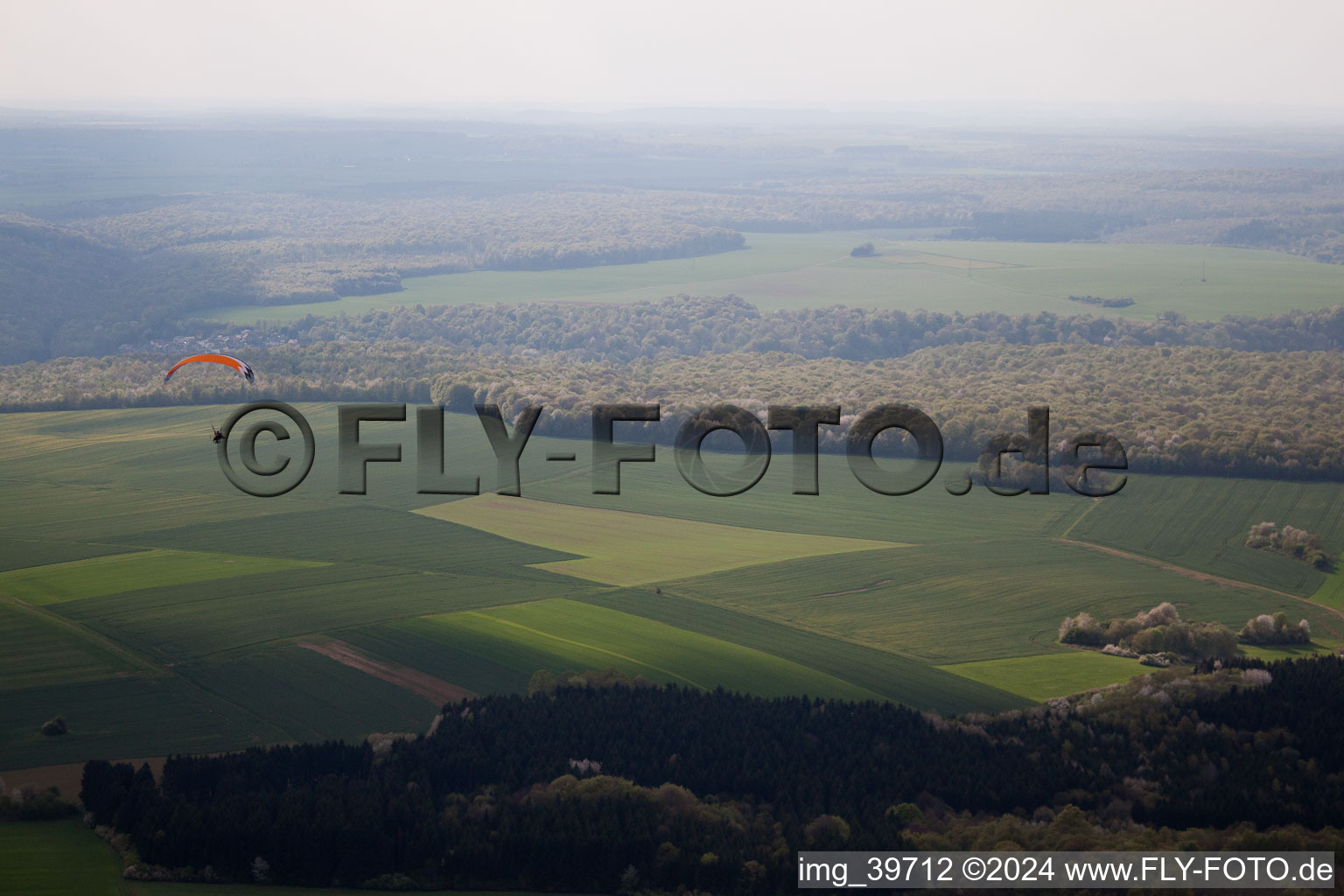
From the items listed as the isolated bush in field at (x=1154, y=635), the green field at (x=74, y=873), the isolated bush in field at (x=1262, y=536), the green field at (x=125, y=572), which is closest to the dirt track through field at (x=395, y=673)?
the green field at (x=125, y=572)

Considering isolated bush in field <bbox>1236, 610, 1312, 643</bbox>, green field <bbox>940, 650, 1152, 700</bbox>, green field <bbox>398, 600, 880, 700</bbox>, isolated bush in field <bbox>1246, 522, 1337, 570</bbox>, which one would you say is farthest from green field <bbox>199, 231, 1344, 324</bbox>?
green field <bbox>940, 650, 1152, 700</bbox>

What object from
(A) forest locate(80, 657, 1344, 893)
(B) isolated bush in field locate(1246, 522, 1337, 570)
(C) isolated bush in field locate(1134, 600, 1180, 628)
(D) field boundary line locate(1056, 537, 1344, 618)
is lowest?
(A) forest locate(80, 657, 1344, 893)

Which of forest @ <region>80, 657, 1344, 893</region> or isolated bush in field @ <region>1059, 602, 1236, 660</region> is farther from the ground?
isolated bush in field @ <region>1059, 602, 1236, 660</region>

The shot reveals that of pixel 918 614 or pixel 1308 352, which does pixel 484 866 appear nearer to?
pixel 918 614

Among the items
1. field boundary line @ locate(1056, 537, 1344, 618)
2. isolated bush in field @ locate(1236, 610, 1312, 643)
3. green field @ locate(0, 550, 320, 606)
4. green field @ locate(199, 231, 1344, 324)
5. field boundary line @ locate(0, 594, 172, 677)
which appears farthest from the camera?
green field @ locate(199, 231, 1344, 324)

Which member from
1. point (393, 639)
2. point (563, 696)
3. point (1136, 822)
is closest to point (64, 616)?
point (393, 639)

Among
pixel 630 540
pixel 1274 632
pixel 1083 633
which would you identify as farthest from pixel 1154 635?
pixel 630 540

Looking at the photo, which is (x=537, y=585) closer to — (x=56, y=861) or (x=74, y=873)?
(x=56, y=861)

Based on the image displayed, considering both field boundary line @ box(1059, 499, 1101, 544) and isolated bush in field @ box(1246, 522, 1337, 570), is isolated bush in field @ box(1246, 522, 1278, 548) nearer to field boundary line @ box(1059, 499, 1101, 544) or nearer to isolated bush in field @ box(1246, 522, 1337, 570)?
isolated bush in field @ box(1246, 522, 1337, 570)

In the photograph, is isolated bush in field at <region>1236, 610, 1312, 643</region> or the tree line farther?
the tree line

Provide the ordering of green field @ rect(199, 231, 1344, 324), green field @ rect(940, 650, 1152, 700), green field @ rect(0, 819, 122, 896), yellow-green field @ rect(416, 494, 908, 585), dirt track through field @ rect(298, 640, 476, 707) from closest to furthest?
1. green field @ rect(0, 819, 122, 896)
2. dirt track through field @ rect(298, 640, 476, 707)
3. green field @ rect(940, 650, 1152, 700)
4. yellow-green field @ rect(416, 494, 908, 585)
5. green field @ rect(199, 231, 1344, 324)
